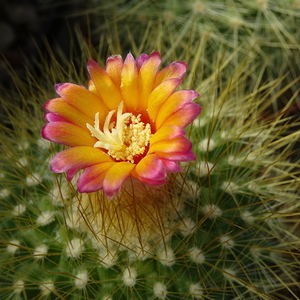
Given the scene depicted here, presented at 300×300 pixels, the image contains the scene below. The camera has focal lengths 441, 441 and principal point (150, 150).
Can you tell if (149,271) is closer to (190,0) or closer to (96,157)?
(96,157)

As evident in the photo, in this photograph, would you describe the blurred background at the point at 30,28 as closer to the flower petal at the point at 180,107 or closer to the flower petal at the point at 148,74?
the flower petal at the point at 148,74

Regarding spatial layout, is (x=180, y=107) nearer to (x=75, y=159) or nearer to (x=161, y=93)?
(x=161, y=93)

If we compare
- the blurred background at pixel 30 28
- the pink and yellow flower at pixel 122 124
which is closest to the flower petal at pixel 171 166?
the pink and yellow flower at pixel 122 124

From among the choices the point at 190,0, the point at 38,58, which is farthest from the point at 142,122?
the point at 38,58

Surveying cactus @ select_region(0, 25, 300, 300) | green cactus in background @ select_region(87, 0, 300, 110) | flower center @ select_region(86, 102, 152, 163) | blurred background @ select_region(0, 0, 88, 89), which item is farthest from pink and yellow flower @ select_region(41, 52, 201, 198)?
blurred background @ select_region(0, 0, 88, 89)

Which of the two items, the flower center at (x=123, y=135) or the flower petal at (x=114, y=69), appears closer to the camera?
the flower center at (x=123, y=135)

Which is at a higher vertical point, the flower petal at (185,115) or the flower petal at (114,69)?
the flower petal at (114,69)

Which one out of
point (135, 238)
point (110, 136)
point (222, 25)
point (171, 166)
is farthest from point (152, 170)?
point (222, 25)

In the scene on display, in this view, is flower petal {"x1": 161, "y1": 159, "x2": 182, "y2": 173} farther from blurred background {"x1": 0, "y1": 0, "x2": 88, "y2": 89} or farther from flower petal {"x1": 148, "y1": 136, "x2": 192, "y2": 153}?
blurred background {"x1": 0, "y1": 0, "x2": 88, "y2": 89}
